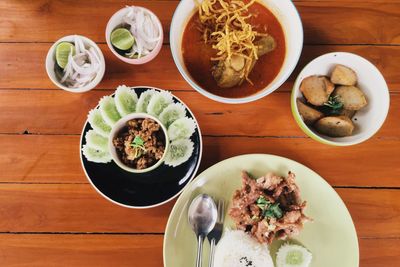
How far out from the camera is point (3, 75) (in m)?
1.24

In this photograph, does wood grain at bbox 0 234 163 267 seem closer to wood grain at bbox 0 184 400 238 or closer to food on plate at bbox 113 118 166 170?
wood grain at bbox 0 184 400 238

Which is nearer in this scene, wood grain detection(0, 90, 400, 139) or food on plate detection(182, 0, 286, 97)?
food on plate detection(182, 0, 286, 97)

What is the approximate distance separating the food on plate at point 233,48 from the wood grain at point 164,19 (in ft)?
0.55

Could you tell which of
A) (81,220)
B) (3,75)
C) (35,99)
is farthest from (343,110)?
(3,75)

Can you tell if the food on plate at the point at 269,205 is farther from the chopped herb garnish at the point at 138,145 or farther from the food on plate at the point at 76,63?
the food on plate at the point at 76,63

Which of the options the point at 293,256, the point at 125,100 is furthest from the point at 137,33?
the point at 293,256

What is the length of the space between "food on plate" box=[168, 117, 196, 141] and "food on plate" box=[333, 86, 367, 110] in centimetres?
45

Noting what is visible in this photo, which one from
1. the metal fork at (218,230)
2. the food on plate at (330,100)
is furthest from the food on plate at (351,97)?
the metal fork at (218,230)

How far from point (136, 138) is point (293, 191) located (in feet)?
1.54

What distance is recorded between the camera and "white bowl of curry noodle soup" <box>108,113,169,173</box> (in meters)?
1.04

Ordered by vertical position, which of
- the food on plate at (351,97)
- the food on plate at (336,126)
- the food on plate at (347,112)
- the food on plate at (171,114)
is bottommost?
the food on plate at (171,114)

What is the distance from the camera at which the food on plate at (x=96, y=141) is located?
3.60 ft

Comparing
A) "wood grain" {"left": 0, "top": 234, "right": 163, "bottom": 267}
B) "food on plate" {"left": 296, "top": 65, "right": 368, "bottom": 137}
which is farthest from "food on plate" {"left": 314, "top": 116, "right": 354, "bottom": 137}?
"wood grain" {"left": 0, "top": 234, "right": 163, "bottom": 267}

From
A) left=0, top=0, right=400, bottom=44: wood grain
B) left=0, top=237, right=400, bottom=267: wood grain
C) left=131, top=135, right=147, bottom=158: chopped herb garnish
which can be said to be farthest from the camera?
left=0, top=0, right=400, bottom=44: wood grain
